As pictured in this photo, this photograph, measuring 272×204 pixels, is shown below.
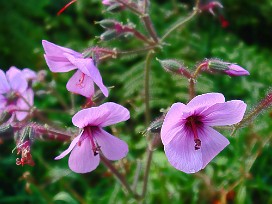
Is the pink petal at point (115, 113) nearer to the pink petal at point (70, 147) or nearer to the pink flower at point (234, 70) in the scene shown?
the pink petal at point (70, 147)

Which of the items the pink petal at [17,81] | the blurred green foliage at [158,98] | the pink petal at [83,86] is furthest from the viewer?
the blurred green foliage at [158,98]

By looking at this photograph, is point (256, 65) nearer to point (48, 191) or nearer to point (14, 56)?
point (48, 191)

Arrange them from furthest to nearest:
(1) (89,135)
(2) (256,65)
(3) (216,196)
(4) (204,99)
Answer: (2) (256,65) → (3) (216,196) → (1) (89,135) → (4) (204,99)

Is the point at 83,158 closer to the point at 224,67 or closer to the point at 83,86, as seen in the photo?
the point at 83,86

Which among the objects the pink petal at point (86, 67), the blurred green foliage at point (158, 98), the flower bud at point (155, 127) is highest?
the pink petal at point (86, 67)

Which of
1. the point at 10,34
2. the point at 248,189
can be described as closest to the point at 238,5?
the point at 10,34

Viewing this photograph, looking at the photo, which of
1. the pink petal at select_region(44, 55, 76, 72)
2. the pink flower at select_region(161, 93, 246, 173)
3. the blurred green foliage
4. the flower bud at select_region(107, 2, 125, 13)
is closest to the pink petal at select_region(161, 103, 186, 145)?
the pink flower at select_region(161, 93, 246, 173)

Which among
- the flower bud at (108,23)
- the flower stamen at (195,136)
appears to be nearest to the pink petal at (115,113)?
the flower stamen at (195,136)
